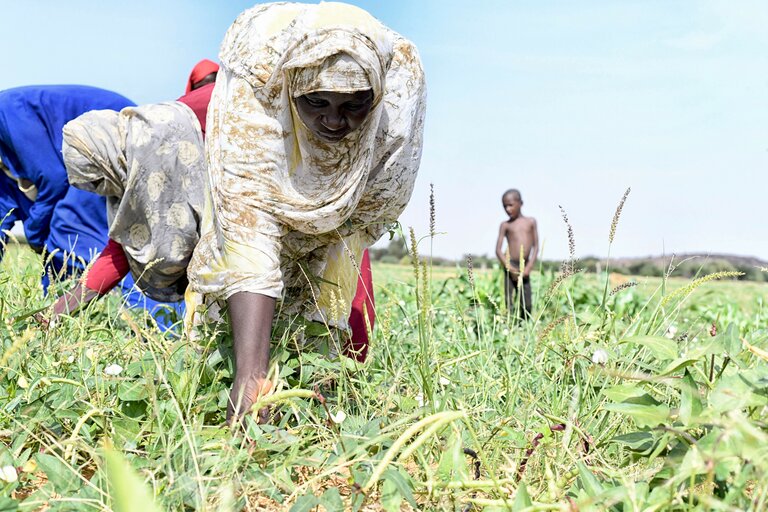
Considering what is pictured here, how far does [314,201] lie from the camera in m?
2.21

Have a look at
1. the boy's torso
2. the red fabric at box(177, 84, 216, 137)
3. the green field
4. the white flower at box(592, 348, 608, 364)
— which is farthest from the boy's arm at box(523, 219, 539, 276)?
the white flower at box(592, 348, 608, 364)

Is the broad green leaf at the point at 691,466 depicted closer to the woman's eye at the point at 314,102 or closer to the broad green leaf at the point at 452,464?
the broad green leaf at the point at 452,464

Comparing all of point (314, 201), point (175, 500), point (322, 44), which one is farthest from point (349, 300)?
point (175, 500)

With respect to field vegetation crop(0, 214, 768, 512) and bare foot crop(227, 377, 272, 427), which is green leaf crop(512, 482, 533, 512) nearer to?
field vegetation crop(0, 214, 768, 512)

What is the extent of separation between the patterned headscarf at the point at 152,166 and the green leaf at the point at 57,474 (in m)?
1.80

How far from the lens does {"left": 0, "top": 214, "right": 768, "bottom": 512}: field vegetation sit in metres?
1.33

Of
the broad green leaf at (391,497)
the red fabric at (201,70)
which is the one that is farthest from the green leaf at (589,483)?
the red fabric at (201,70)

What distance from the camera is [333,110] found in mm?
1985

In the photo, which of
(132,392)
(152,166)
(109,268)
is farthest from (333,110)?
Answer: (109,268)

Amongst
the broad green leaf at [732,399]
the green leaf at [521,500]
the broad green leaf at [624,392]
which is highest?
the broad green leaf at [732,399]

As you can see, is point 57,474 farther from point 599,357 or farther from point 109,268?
point 109,268

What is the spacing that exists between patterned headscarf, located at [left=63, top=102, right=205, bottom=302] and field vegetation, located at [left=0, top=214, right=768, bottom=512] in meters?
0.87

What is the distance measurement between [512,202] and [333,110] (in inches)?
280

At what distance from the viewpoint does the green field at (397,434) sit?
4.36 ft
